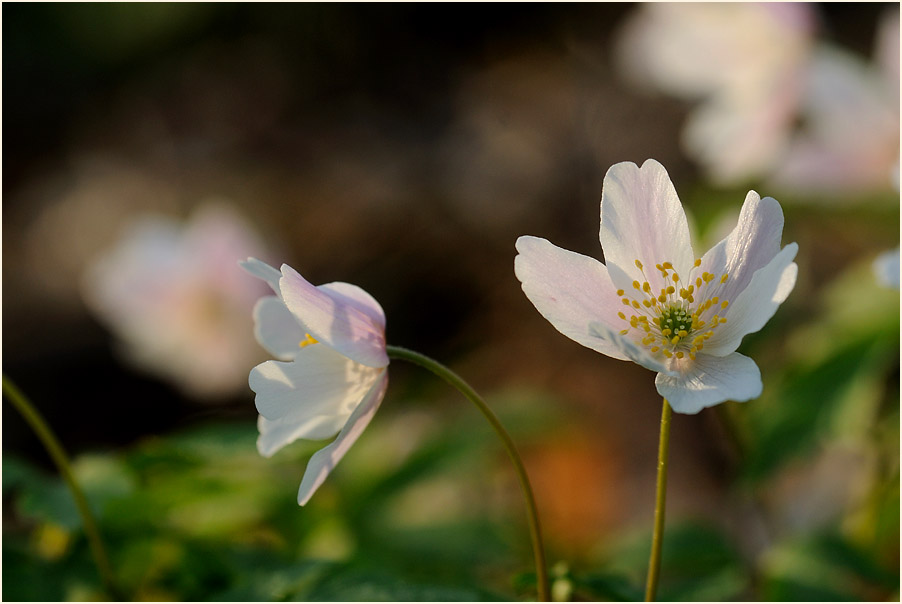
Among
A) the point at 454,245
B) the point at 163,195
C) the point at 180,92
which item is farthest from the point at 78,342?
the point at 180,92

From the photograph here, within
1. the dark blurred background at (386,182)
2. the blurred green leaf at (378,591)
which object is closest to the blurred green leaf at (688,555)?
the dark blurred background at (386,182)

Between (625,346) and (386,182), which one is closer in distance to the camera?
(625,346)

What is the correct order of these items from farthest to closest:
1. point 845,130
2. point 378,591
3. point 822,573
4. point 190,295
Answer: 1. point 190,295
2. point 845,130
3. point 822,573
4. point 378,591

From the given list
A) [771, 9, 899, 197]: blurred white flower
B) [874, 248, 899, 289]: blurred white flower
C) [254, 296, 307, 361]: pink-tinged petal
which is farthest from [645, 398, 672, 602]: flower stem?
[771, 9, 899, 197]: blurred white flower

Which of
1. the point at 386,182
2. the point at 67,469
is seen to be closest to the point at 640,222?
the point at 67,469

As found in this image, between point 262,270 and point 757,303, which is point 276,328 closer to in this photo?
point 262,270

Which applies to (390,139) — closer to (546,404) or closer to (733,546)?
(546,404)

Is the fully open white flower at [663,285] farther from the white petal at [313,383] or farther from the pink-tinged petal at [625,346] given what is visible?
the white petal at [313,383]
